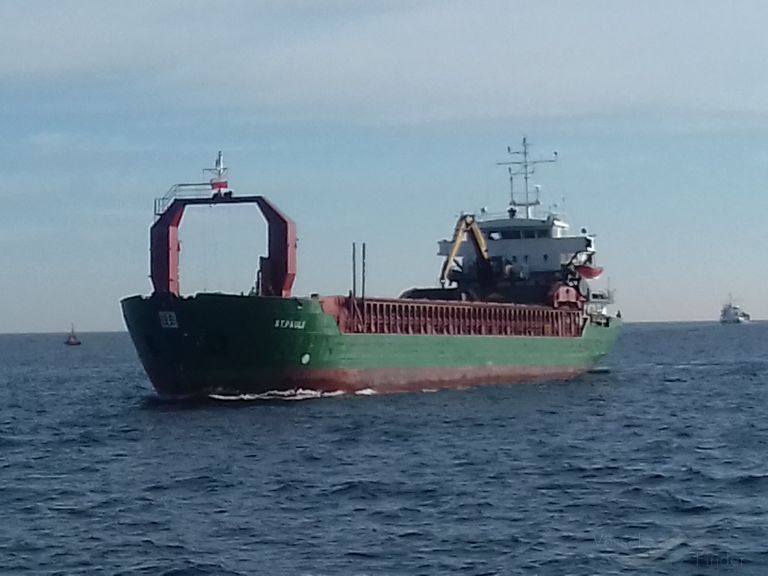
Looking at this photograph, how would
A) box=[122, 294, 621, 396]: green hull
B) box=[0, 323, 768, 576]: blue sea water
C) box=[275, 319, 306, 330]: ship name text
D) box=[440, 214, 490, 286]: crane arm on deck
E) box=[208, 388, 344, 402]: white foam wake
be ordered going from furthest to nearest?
1. box=[440, 214, 490, 286]: crane arm on deck
2. box=[208, 388, 344, 402]: white foam wake
3. box=[275, 319, 306, 330]: ship name text
4. box=[122, 294, 621, 396]: green hull
5. box=[0, 323, 768, 576]: blue sea water

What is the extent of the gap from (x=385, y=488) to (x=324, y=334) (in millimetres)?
14704

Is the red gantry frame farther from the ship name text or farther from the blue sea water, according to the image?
the blue sea water

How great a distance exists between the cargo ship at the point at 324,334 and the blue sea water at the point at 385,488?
104 cm

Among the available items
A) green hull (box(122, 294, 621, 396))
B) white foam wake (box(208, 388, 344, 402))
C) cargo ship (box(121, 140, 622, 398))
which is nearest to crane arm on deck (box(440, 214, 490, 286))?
cargo ship (box(121, 140, 622, 398))

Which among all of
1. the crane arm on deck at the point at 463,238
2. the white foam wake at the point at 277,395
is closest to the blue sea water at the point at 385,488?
the white foam wake at the point at 277,395

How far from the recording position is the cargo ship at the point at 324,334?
32531 millimetres

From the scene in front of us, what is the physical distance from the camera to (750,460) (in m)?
22.6

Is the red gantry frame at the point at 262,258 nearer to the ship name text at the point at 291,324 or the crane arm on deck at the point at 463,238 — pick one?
the ship name text at the point at 291,324

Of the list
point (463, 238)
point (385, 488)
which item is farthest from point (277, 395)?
point (463, 238)

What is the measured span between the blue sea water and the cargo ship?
1.04 m

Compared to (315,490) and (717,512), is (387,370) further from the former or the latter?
(717,512)

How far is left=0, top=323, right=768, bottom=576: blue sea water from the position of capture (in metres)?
14.9

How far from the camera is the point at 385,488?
19.7 m

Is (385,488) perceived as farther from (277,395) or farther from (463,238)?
(463,238)
